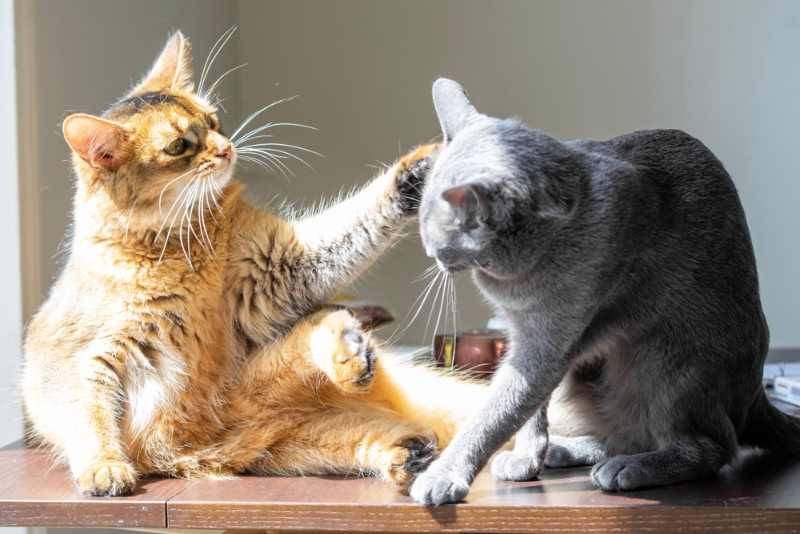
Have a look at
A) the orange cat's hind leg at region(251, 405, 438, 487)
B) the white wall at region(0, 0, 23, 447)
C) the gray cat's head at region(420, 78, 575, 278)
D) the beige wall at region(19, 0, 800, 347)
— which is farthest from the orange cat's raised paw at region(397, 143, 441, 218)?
the beige wall at region(19, 0, 800, 347)

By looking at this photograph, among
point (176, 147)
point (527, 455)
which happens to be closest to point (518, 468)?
point (527, 455)

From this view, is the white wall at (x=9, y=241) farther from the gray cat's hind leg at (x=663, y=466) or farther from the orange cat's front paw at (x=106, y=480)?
the gray cat's hind leg at (x=663, y=466)

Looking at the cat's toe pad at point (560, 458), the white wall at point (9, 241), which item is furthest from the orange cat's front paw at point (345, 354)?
the white wall at point (9, 241)

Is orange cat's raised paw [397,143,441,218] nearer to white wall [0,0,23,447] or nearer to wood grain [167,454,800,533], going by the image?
wood grain [167,454,800,533]

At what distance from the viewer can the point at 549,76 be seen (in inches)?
75.4

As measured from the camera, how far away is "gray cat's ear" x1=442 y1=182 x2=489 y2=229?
2.06 ft

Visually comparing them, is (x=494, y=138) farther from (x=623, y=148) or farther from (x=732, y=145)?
(x=732, y=145)

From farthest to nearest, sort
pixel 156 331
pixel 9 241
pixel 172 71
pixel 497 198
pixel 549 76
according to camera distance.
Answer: pixel 549 76
pixel 9 241
pixel 172 71
pixel 156 331
pixel 497 198

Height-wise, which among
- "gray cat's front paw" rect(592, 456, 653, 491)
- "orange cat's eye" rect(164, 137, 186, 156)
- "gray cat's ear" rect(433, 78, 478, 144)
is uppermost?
"gray cat's ear" rect(433, 78, 478, 144)

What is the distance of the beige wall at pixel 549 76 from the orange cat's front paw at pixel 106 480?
46.4 inches

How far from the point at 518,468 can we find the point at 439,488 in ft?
0.39

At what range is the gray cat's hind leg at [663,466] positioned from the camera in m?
0.70

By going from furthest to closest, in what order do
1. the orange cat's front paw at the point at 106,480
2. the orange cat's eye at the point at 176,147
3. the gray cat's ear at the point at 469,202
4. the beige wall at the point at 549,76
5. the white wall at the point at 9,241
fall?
the beige wall at the point at 549,76 < the white wall at the point at 9,241 < the orange cat's eye at the point at 176,147 < the orange cat's front paw at the point at 106,480 < the gray cat's ear at the point at 469,202

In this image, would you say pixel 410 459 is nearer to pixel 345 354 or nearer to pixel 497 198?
pixel 345 354
